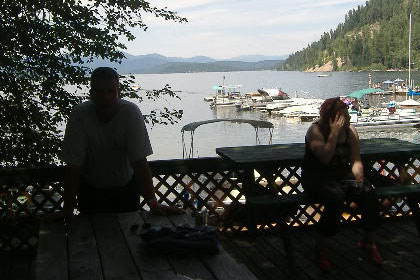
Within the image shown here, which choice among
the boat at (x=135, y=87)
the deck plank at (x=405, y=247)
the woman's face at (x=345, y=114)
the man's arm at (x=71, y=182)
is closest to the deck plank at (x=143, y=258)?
the man's arm at (x=71, y=182)

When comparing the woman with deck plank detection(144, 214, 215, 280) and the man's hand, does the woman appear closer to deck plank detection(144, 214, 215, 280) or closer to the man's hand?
the man's hand

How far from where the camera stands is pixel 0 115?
5590 mm

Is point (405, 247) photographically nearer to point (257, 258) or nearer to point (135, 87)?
point (257, 258)

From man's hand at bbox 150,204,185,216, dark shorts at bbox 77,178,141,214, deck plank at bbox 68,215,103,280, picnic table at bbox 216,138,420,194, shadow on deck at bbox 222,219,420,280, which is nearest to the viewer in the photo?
deck plank at bbox 68,215,103,280

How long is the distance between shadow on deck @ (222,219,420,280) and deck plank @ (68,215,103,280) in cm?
185

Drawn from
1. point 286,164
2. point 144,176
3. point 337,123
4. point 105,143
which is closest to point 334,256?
point 286,164

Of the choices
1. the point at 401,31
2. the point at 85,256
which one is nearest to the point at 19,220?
the point at 85,256

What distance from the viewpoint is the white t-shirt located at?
10.4ft

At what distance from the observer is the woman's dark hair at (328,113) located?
430 centimetres

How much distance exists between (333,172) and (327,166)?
0.27ft

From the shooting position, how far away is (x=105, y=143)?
10.6ft

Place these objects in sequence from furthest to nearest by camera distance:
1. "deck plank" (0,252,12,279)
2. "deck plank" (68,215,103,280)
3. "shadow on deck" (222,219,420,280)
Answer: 1. "deck plank" (0,252,12,279)
2. "shadow on deck" (222,219,420,280)
3. "deck plank" (68,215,103,280)

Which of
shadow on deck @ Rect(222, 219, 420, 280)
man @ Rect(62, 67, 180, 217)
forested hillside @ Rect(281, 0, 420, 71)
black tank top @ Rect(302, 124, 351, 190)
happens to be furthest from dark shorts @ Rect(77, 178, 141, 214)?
forested hillside @ Rect(281, 0, 420, 71)

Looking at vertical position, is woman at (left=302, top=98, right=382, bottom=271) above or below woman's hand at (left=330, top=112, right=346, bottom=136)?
below
